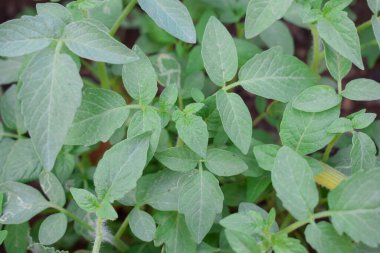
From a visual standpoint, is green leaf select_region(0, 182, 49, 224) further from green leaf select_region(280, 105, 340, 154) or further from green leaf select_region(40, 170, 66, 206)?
green leaf select_region(280, 105, 340, 154)

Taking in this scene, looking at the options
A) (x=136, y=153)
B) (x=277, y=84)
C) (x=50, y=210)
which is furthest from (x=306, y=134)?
(x=50, y=210)

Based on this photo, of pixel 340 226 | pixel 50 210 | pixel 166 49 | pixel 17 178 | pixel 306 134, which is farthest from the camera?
pixel 166 49

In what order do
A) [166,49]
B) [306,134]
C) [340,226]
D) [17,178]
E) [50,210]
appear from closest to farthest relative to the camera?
[340,226] < [306,134] < [17,178] < [50,210] < [166,49]

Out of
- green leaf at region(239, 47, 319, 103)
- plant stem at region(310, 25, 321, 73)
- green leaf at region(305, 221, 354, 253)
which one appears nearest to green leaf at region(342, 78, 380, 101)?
green leaf at region(239, 47, 319, 103)

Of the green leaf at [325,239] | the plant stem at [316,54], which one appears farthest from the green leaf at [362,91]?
the green leaf at [325,239]

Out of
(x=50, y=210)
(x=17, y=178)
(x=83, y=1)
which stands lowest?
(x=50, y=210)

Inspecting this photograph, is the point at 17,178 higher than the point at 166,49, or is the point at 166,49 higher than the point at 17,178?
the point at 166,49

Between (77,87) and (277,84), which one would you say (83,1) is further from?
(277,84)

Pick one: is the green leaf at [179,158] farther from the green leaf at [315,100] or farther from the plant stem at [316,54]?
the plant stem at [316,54]
